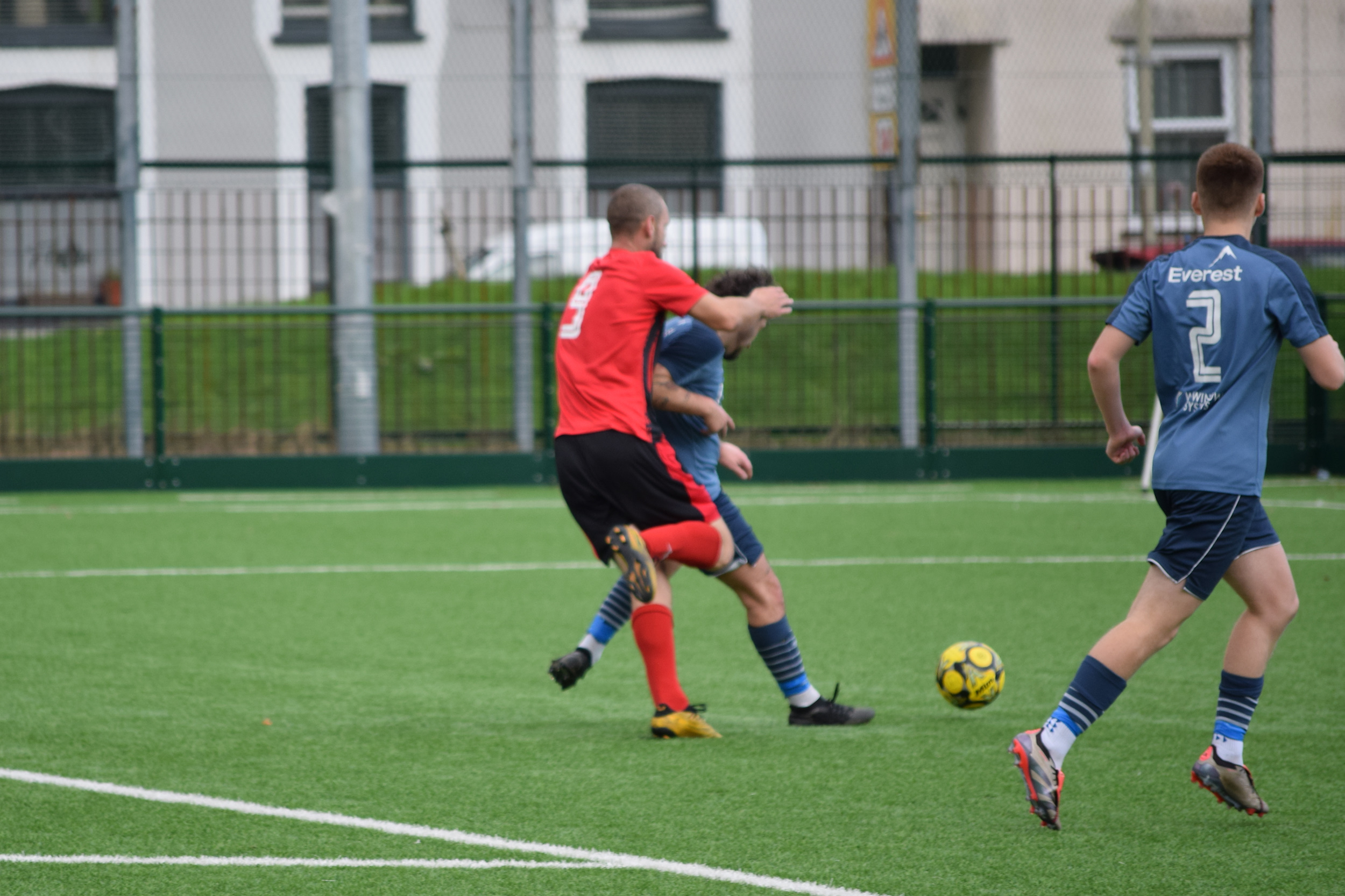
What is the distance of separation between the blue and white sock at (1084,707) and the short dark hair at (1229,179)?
127cm

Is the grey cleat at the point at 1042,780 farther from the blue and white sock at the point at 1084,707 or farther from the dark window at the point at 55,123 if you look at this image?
the dark window at the point at 55,123

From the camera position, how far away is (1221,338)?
4.18 meters

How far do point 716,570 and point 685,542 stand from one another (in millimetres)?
196

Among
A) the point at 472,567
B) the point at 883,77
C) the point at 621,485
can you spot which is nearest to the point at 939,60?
the point at 883,77

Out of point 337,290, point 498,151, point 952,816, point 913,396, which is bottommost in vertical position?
point 952,816

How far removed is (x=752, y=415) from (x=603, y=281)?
981 centimetres

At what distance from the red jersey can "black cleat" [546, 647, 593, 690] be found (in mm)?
899

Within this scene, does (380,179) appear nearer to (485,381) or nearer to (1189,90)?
(485,381)

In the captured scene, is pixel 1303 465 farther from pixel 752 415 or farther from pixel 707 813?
pixel 707 813

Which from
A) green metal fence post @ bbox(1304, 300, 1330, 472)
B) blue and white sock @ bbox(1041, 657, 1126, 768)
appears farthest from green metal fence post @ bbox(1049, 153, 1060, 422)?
blue and white sock @ bbox(1041, 657, 1126, 768)

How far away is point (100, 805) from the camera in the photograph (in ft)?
15.0

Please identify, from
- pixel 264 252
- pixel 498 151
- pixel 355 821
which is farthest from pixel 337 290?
pixel 355 821

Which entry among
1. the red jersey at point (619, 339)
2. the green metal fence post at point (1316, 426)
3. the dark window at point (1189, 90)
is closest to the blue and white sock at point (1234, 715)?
the red jersey at point (619, 339)

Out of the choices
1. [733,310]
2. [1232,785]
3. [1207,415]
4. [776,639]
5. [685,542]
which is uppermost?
[733,310]
